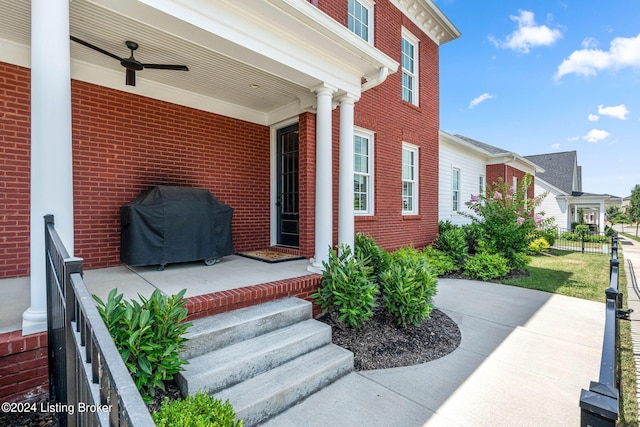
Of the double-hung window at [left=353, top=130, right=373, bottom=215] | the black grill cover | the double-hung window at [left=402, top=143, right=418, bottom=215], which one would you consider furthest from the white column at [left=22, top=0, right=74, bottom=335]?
the double-hung window at [left=402, top=143, right=418, bottom=215]

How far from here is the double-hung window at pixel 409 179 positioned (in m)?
7.77

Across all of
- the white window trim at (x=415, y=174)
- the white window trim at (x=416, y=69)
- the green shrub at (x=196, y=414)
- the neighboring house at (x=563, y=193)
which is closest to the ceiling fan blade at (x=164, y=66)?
the green shrub at (x=196, y=414)

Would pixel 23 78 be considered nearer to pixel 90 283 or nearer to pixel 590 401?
pixel 90 283

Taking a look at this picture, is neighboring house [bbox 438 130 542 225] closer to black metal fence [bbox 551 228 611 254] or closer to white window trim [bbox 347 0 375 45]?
white window trim [bbox 347 0 375 45]

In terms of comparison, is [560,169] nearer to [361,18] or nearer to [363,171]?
[361,18]

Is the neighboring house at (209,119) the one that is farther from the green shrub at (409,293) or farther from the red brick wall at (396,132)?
the green shrub at (409,293)

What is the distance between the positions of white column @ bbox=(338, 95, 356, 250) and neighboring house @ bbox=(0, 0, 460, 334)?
0.02 m

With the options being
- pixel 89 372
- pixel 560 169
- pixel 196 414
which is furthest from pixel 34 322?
pixel 560 169

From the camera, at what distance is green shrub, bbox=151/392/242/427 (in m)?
1.65

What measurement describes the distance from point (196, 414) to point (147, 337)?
2.22ft

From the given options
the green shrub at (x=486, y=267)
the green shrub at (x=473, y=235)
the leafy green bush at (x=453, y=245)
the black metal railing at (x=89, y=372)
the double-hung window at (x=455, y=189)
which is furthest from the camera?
the double-hung window at (x=455, y=189)

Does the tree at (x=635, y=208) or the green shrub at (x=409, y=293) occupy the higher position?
the tree at (x=635, y=208)

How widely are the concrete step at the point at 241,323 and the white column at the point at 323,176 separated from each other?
998 mm

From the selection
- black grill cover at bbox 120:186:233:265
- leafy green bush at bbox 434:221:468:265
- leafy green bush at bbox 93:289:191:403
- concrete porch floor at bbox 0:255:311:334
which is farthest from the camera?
leafy green bush at bbox 434:221:468:265
